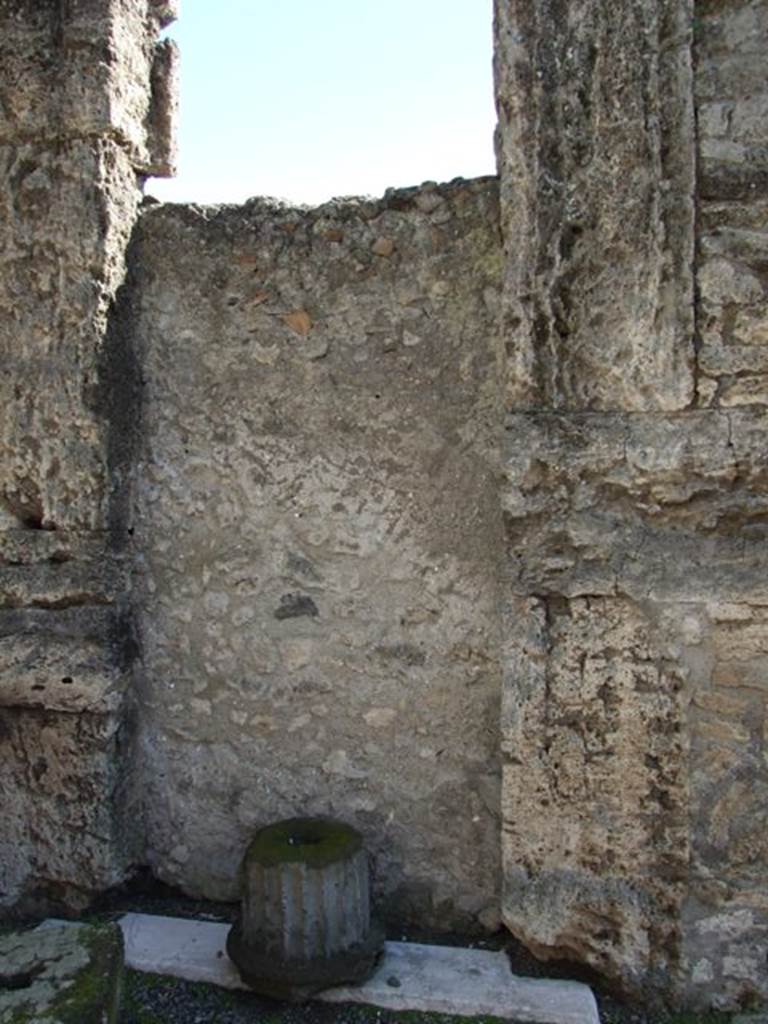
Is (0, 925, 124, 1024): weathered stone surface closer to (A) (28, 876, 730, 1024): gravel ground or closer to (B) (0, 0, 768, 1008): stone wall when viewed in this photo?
(A) (28, 876, 730, 1024): gravel ground

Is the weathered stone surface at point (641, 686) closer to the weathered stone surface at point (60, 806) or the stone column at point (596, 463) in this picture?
the stone column at point (596, 463)

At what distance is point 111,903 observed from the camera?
115 inches

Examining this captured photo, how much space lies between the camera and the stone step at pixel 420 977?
236cm

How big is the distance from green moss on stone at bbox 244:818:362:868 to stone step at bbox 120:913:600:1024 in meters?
0.31

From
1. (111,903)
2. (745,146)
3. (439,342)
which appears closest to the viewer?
(745,146)

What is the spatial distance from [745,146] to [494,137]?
0.64 meters

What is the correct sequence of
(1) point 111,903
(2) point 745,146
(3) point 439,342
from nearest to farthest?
(2) point 745,146
(3) point 439,342
(1) point 111,903

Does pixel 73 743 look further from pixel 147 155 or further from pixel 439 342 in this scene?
pixel 147 155

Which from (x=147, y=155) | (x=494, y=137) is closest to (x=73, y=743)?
(x=147, y=155)

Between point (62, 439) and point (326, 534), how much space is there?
842 millimetres

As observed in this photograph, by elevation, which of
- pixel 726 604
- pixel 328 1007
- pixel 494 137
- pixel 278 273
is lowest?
pixel 328 1007

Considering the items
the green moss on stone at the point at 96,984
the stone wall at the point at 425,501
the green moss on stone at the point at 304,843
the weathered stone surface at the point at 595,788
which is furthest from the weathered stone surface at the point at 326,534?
the green moss on stone at the point at 96,984

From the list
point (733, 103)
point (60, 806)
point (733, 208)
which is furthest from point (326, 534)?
point (733, 103)

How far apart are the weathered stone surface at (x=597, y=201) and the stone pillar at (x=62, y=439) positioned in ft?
4.03
